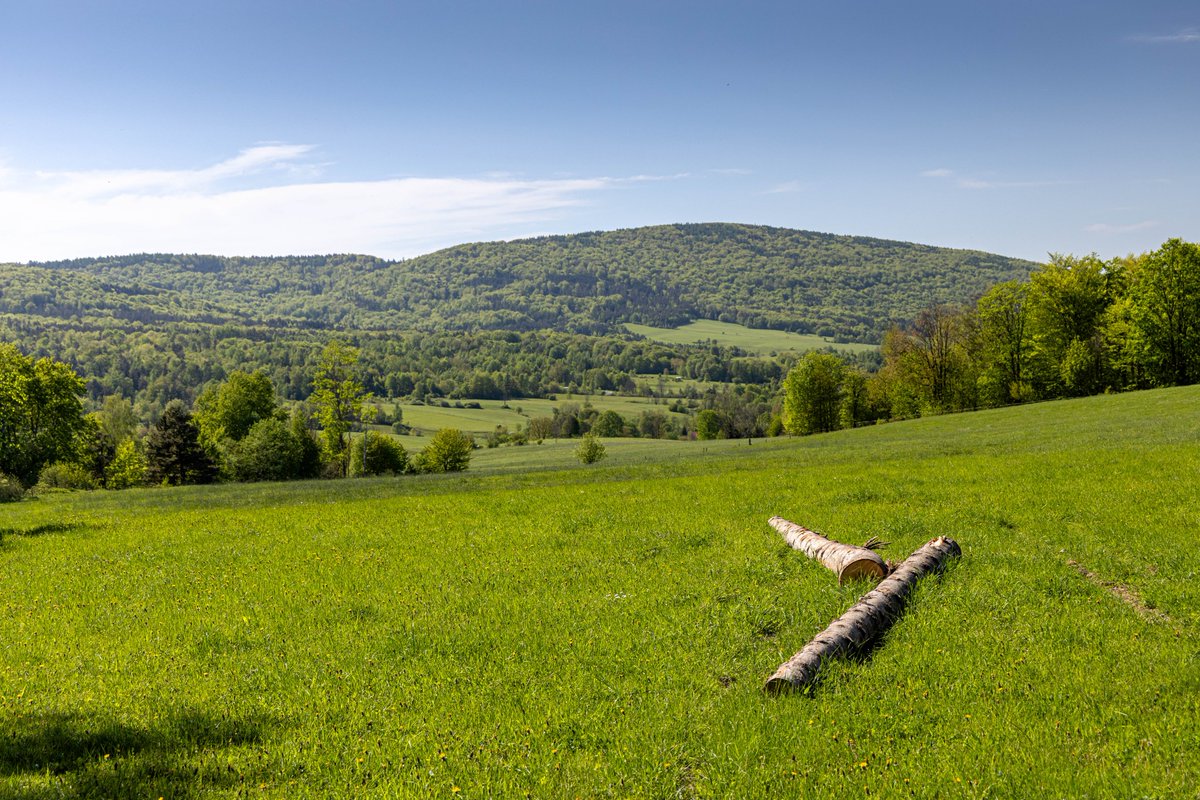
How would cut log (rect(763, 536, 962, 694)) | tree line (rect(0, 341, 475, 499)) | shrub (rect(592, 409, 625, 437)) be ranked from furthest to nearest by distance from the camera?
shrub (rect(592, 409, 625, 437)) < tree line (rect(0, 341, 475, 499)) < cut log (rect(763, 536, 962, 694))

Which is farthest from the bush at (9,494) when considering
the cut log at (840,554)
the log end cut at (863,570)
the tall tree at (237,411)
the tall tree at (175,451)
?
the log end cut at (863,570)

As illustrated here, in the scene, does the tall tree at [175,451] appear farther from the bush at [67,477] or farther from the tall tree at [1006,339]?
the tall tree at [1006,339]

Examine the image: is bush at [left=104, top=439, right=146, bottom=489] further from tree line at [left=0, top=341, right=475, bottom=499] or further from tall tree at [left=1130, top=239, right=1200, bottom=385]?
tall tree at [left=1130, top=239, right=1200, bottom=385]

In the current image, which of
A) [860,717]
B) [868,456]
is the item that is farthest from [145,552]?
[868,456]

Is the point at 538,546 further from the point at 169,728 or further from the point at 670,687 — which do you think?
the point at 169,728

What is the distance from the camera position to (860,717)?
25.6 feet

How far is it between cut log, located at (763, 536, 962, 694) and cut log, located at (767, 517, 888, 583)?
42 cm

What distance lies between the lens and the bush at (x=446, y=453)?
102312 millimetres

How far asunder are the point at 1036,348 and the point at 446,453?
74.2m

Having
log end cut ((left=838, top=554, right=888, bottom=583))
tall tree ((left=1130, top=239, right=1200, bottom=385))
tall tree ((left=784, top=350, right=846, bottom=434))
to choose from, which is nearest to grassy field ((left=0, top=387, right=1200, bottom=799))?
log end cut ((left=838, top=554, right=888, bottom=583))

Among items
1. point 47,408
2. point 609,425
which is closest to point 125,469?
point 47,408

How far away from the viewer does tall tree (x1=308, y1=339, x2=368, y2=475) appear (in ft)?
227

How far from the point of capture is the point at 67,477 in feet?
270

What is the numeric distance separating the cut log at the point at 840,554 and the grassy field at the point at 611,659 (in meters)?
0.34
